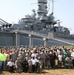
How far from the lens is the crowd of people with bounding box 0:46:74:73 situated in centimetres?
1925

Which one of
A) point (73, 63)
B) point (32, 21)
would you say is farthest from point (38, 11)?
point (73, 63)

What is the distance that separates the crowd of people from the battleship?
51516 millimetres

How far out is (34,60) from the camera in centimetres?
1939

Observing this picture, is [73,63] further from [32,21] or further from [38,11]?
[38,11]

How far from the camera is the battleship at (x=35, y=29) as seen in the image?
275 feet

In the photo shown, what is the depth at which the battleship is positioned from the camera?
83.7 m

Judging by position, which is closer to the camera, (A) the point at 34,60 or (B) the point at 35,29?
(A) the point at 34,60

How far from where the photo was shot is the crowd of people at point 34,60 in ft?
63.2

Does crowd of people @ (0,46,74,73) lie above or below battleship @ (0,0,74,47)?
below

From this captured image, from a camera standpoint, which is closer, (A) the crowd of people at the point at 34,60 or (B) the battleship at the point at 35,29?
(A) the crowd of people at the point at 34,60

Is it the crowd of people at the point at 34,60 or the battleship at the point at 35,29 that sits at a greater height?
the battleship at the point at 35,29

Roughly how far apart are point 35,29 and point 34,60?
84.3 meters

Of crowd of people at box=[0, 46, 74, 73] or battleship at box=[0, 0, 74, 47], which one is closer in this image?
crowd of people at box=[0, 46, 74, 73]

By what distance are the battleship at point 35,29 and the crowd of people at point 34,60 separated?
5152cm
